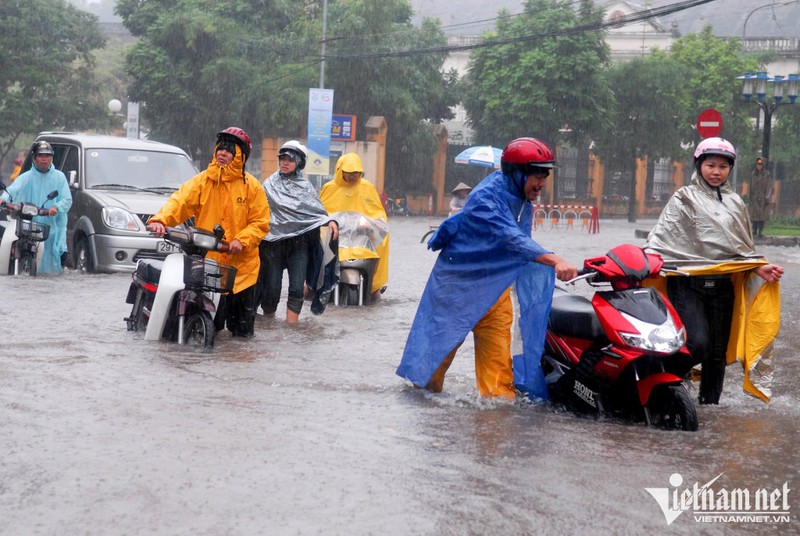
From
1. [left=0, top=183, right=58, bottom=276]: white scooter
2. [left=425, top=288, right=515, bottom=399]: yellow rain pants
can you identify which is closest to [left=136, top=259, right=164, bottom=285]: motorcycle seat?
[left=425, top=288, right=515, bottom=399]: yellow rain pants

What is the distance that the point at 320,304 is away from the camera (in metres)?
10.6

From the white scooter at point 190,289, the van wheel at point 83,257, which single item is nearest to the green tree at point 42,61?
the van wheel at point 83,257

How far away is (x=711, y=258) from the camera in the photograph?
676 centimetres

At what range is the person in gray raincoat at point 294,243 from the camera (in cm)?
1024

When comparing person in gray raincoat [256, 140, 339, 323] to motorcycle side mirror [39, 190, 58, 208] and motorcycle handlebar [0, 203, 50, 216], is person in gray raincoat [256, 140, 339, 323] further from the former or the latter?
motorcycle handlebar [0, 203, 50, 216]

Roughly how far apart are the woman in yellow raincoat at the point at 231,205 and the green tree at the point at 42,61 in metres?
31.3

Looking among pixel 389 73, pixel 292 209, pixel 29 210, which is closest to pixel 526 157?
pixel 292 209

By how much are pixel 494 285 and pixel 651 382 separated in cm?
101

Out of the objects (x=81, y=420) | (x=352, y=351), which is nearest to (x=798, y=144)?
(x=352, y=351)

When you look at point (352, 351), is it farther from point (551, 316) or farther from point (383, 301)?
point (383, 301)

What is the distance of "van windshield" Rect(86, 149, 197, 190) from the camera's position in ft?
49.0

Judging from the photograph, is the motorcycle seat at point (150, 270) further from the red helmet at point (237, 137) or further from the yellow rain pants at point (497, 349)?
the yellow rain pants at point (497, 349)

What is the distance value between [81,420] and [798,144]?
152 feet

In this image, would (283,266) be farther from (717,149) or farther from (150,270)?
(717,149)
